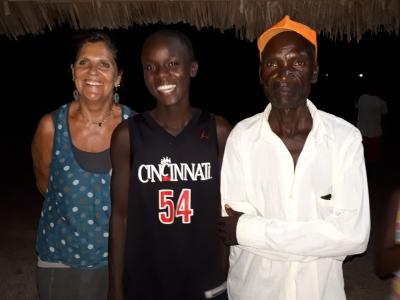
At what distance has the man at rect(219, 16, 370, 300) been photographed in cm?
161

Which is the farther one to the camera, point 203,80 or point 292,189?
point 203,80

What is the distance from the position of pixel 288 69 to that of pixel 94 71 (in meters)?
1.09

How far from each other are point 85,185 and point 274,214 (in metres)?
1.03

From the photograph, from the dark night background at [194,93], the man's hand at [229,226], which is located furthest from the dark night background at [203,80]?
the man's hand at [229,226]

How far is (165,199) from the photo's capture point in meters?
1.89

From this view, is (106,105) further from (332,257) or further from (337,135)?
(332,257)

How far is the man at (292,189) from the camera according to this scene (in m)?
1.61

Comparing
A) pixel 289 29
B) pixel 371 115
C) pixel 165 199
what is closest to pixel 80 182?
pixel 165 199

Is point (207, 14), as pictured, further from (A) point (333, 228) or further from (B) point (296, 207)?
(A) point (333, 228)

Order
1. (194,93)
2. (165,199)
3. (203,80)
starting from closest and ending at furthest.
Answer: (165,199)
(194,93)
(203,80)

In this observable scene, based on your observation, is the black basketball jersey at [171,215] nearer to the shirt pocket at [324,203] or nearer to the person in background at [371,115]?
the shirt pocket at [324,203]

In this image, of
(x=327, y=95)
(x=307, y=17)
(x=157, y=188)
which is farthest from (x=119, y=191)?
(x=327, y=95)

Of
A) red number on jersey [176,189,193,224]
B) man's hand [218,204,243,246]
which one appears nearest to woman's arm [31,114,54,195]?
red number on jersey [176,189,193,224]

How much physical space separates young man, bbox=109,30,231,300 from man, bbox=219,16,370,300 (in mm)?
166
